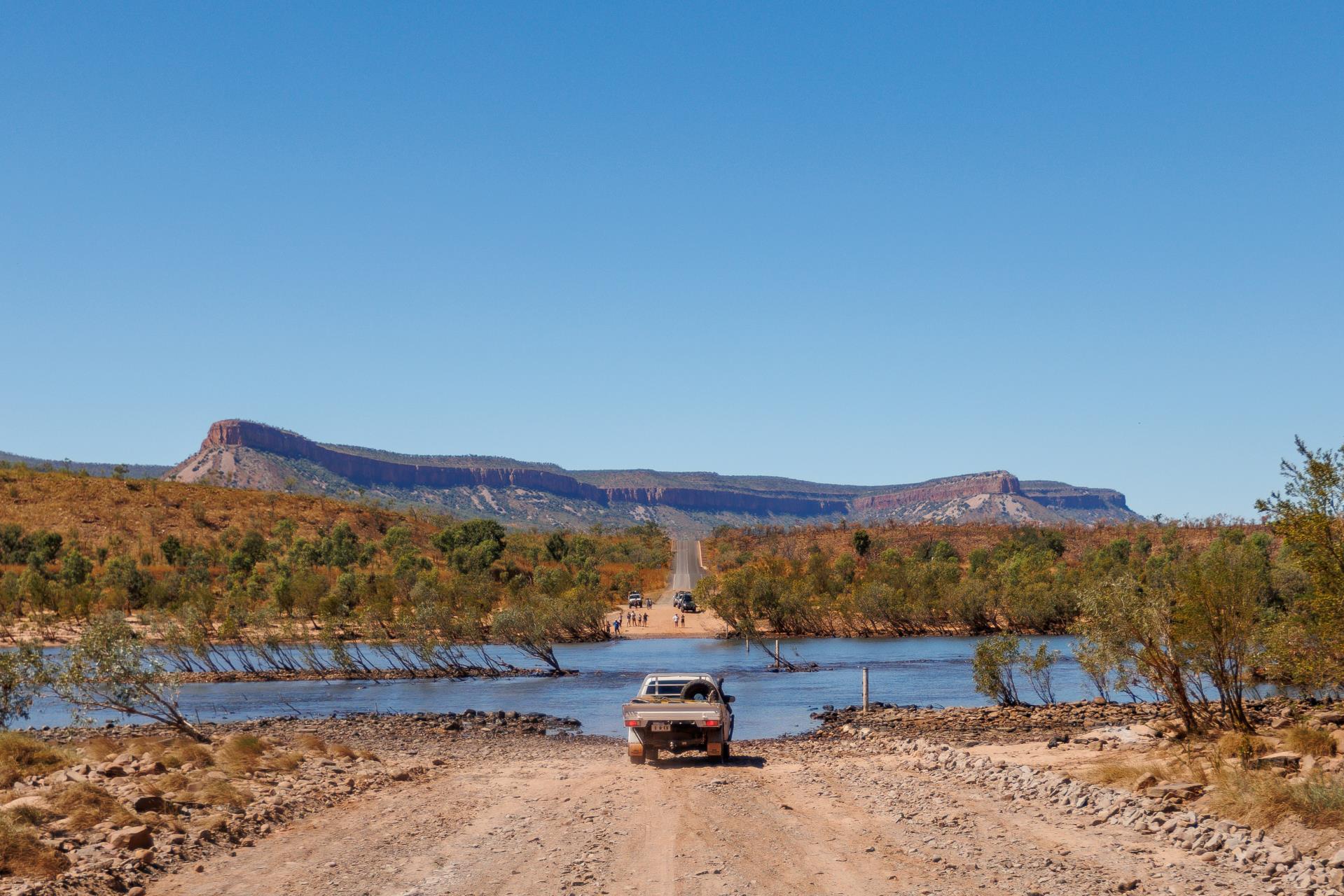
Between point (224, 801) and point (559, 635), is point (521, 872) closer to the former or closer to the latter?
point (224, 801)

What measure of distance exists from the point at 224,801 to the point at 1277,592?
52861 millimetres

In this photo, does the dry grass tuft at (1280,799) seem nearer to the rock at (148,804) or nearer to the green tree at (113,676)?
the rock at (148,804)

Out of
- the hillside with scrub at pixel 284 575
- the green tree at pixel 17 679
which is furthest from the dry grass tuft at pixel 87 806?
the hillside with scrub at pixel 284 575

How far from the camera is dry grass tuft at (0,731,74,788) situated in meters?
19.8

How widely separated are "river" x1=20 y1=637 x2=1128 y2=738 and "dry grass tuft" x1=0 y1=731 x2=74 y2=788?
1686 centimetres

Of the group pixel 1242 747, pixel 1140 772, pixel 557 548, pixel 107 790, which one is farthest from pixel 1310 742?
pixel 557 548

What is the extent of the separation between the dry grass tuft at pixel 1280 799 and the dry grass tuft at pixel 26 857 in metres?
14.3

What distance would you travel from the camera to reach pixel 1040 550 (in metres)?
113

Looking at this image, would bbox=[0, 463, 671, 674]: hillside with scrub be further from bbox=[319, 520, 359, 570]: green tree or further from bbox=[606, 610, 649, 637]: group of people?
bbox=[606, 610, 649, 637]: group of people

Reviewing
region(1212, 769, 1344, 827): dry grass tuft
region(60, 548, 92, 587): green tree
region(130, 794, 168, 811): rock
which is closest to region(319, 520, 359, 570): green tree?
region(60, 548, 92, 587): green tree

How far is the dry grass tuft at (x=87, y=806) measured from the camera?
15281 millimetres

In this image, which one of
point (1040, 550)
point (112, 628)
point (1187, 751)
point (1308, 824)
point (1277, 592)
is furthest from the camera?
point (1040, 550)

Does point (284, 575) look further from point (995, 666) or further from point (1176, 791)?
point (1176, 791)

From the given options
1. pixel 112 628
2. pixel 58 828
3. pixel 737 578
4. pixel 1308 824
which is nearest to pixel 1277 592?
pixel 737 578
